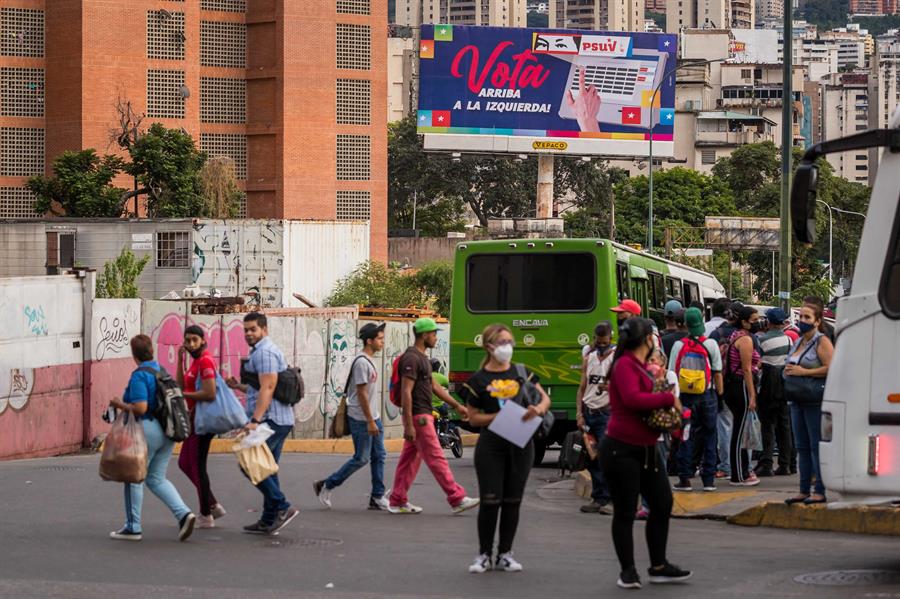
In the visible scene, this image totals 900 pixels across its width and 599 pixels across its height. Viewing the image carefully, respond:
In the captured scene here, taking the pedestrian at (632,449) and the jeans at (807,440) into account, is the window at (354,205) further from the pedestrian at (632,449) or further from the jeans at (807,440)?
the pedestrian at (632,449)

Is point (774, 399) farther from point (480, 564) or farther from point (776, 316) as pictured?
point (480, 564)

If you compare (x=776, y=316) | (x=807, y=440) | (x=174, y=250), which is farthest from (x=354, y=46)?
(x=807, y=440)

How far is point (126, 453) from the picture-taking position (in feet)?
37.8

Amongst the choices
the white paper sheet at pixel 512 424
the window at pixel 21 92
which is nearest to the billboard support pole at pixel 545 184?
the window at pixel 21 92

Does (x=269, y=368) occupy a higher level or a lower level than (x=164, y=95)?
lower

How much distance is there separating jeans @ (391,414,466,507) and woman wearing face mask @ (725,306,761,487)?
11.3 feet

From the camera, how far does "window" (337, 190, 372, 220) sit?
3529 inches

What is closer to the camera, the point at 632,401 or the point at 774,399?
the point at 632,401

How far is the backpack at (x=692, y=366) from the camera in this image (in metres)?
14.9

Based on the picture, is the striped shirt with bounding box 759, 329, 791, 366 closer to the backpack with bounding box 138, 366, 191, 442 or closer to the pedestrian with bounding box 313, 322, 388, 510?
the pedestrian with bounding box 313, 322, 388, 510

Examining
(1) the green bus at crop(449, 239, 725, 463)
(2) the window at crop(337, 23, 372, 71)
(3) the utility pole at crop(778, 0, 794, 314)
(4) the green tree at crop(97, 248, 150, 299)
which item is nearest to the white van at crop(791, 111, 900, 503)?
(1) the green bus at crop(449, 239, 725, 463)

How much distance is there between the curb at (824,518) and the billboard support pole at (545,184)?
54.9 meters

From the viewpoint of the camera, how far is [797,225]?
33.3 ft

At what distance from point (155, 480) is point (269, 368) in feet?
4.10
